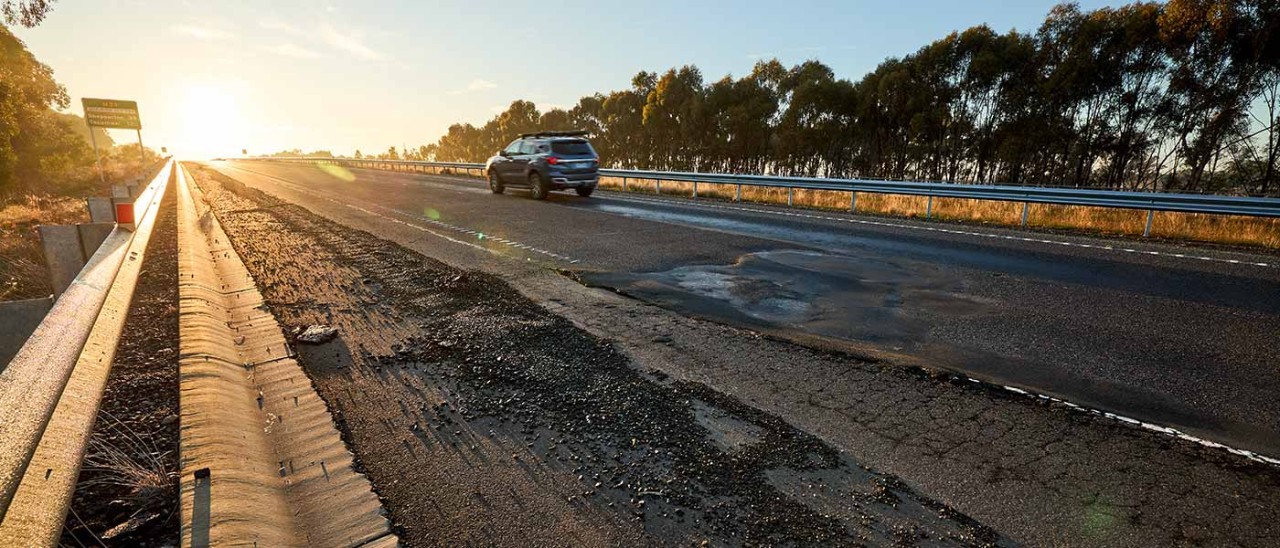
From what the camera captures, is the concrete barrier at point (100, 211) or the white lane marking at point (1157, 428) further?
the concrete barrier at point (100, 211)

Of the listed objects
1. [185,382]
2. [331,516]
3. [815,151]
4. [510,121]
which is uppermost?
[510,121]

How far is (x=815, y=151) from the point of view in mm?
45469

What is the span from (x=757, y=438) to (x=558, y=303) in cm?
275

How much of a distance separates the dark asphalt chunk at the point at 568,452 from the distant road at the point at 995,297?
164 centimetres

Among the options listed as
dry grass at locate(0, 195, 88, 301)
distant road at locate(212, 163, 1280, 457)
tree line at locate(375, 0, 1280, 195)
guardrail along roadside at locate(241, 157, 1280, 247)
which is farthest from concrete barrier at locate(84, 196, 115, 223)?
tree line at locate(375, 0, 1280, 195)

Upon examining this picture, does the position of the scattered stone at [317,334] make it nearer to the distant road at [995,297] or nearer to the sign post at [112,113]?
the distant road at [995,297]

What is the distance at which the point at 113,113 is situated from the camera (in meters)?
38.4

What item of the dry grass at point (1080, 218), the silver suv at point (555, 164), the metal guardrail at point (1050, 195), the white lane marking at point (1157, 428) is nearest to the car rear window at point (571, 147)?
the silver suv at point (555, 164)

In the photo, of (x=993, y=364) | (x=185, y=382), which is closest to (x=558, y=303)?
(x=185, y=382)

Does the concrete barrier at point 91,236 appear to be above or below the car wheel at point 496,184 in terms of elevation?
below

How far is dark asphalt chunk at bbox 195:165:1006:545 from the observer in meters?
2.05

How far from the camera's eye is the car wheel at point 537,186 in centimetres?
1584

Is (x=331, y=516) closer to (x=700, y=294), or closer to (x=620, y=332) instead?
(x=620, y=332)

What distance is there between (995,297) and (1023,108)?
35.7m
